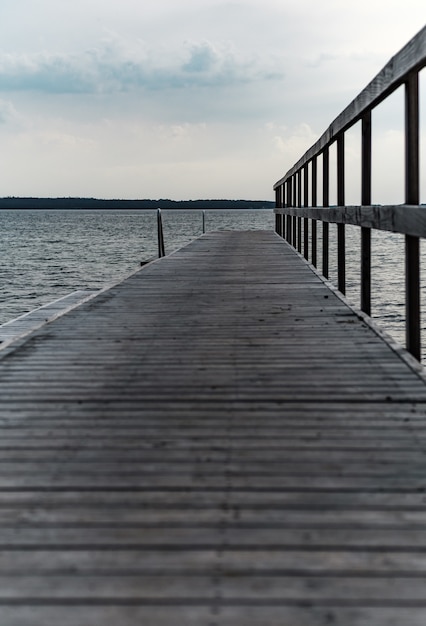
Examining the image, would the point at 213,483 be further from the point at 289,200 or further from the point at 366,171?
the point at 289,200

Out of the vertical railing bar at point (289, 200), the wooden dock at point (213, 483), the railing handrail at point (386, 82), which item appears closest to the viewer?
the wooden dock at point (213, 483)

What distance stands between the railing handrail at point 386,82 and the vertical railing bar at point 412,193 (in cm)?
10

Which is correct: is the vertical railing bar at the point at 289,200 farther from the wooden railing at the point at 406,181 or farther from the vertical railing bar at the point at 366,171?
the vertical railing bar at the point at 366,171

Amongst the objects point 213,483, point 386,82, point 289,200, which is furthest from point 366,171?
point 289,200

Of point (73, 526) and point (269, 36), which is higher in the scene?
point (269, 36)

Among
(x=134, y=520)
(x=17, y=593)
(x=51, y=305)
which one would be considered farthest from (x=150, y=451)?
(x=51, y=305)

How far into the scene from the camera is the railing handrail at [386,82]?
3760 millimetres

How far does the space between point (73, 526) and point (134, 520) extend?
18 cm

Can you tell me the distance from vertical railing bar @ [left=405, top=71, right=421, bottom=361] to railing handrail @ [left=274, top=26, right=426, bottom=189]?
0.10 metres

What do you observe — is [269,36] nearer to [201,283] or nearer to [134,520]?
[201,283]

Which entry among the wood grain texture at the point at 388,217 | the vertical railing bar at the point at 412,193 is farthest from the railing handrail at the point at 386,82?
Answer: the wood grain texture at the point at 388,217

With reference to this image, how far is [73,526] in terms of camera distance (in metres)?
A: 2.19

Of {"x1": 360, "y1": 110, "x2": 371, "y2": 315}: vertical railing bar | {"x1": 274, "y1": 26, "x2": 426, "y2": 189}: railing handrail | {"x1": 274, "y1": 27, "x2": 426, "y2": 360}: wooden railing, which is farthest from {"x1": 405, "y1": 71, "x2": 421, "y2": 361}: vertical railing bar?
{"x1": 360, "y1": 110, "x2": 371, "y2": 315}: vertical railing bar

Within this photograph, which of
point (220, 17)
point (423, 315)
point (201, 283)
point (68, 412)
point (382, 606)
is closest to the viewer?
point (382, 606)
